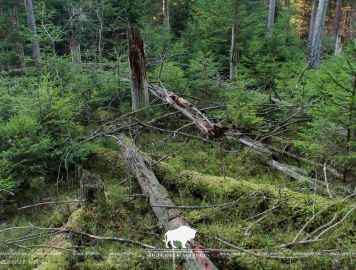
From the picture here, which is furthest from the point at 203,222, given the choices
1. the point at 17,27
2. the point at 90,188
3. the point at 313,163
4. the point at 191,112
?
the point at 17,27

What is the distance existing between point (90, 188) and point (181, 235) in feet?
4.99

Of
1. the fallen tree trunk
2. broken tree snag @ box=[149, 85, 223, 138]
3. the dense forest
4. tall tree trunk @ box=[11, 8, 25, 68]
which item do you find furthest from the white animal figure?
tall tree trunk @ box=[11, 8, 25, 68]

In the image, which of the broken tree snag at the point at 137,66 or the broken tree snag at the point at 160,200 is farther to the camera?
the broken tree snag at the point at 137,66

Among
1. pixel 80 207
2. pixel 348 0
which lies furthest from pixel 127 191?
pixel 348 0

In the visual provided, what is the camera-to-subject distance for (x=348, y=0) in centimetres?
2341

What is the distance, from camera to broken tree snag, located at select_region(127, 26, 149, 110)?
645 cm

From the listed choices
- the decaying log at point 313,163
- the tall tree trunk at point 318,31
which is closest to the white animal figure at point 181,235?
the decaying log at point 313,163

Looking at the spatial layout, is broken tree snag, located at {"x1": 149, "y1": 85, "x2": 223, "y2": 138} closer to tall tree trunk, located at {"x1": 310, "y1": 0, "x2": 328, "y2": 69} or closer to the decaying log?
the decaying log

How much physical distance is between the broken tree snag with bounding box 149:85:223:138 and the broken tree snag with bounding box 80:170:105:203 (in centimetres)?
292

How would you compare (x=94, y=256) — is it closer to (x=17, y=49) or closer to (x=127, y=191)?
(x=127, y=191)

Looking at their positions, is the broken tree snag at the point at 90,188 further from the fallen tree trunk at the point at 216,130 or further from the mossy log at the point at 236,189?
the fallen tree trunk at the point at 216,130

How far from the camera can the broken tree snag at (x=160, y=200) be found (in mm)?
2244

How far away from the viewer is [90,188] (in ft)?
10.7

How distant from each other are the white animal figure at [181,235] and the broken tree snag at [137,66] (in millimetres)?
4898
